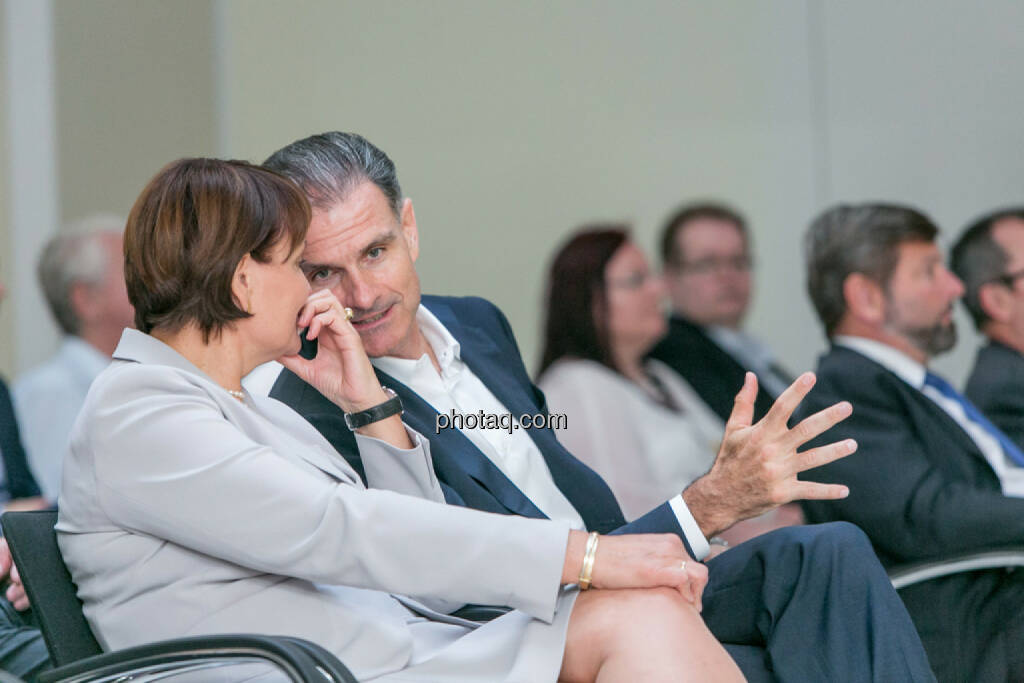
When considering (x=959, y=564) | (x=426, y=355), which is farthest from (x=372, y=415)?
(x=959, y=564)

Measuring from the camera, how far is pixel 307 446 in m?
2.14

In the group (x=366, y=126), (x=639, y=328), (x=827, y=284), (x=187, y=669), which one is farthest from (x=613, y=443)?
(x=187, y=669)

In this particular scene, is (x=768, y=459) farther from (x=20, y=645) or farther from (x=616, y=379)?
(x=616, y=379)

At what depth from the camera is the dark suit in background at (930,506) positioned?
9.25ft

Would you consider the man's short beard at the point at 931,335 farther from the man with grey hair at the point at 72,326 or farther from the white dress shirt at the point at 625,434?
the man with grey hair at the point at 72,326

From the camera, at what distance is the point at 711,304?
A: 5.88 m

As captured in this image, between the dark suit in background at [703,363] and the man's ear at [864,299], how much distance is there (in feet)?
5.54

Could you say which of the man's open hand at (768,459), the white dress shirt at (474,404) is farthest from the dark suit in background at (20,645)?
the man's open hand at (768,459)

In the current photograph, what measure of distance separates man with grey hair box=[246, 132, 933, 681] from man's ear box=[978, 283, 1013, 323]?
1.78 m

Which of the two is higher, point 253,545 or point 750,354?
point 253,545

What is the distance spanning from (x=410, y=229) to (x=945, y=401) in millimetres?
1609

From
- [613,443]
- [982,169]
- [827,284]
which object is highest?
[982,169]

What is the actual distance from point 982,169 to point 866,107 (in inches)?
28.9

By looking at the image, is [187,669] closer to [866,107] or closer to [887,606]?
[887,606]
